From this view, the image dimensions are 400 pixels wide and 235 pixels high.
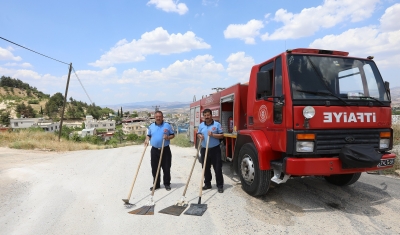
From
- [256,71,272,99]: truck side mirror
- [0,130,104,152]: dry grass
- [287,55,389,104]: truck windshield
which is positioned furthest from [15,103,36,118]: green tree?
[287,55,389,104]: truck windshield

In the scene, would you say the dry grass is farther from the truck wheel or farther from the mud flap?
the mud flap

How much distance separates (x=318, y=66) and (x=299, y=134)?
47.8 inches

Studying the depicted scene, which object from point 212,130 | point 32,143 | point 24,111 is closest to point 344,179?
point 212,130

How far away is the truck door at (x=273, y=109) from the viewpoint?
3939 millimetres

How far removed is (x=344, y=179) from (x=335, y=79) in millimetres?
2218

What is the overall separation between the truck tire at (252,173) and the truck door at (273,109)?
422 millimetres

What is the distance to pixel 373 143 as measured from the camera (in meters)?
3.96

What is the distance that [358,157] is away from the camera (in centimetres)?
359

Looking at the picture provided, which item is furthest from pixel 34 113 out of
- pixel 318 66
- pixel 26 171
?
pixel 318 66

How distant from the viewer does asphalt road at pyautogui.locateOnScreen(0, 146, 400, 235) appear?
11.1ft

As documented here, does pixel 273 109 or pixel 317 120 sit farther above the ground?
pixel 273 109

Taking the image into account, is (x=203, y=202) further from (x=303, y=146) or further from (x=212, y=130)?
(x=303, y=146)

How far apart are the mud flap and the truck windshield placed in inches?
28.3

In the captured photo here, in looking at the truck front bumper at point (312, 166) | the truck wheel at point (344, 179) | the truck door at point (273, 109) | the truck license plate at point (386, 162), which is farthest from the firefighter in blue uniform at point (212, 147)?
the truck license plate at point (386, 162)
